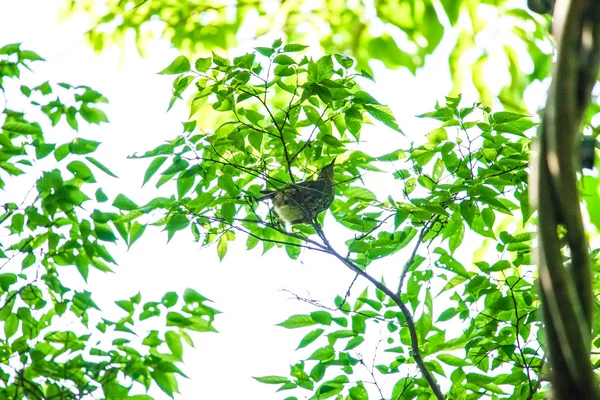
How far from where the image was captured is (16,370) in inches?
103

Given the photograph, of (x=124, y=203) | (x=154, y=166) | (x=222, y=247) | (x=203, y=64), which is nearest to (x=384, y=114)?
(x=203, y=64)

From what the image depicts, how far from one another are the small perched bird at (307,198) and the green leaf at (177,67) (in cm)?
66

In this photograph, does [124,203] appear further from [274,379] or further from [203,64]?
[274,379]

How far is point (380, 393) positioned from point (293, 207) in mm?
923

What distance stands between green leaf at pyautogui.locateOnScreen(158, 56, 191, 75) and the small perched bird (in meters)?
0.66

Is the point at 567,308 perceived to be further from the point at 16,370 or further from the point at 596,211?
the point at 16,370

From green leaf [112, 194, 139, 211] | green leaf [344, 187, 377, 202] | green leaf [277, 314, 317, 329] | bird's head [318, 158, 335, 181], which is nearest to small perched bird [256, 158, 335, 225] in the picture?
bird's head [318, 158, 335, 181]

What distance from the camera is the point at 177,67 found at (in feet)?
7.27

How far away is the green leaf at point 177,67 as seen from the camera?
2.20m

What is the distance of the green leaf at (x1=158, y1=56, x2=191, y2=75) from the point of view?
86.7 inches

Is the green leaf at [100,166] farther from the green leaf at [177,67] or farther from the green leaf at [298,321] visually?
the green leaf at [298,321]

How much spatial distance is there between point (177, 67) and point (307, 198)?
945 mm

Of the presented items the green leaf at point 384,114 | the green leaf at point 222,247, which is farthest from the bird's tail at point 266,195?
the green leaf at point 384,114

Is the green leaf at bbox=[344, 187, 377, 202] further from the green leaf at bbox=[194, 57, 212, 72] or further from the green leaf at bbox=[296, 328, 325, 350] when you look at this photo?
the green leaf at bbox=[194, 57, 212, 72]
